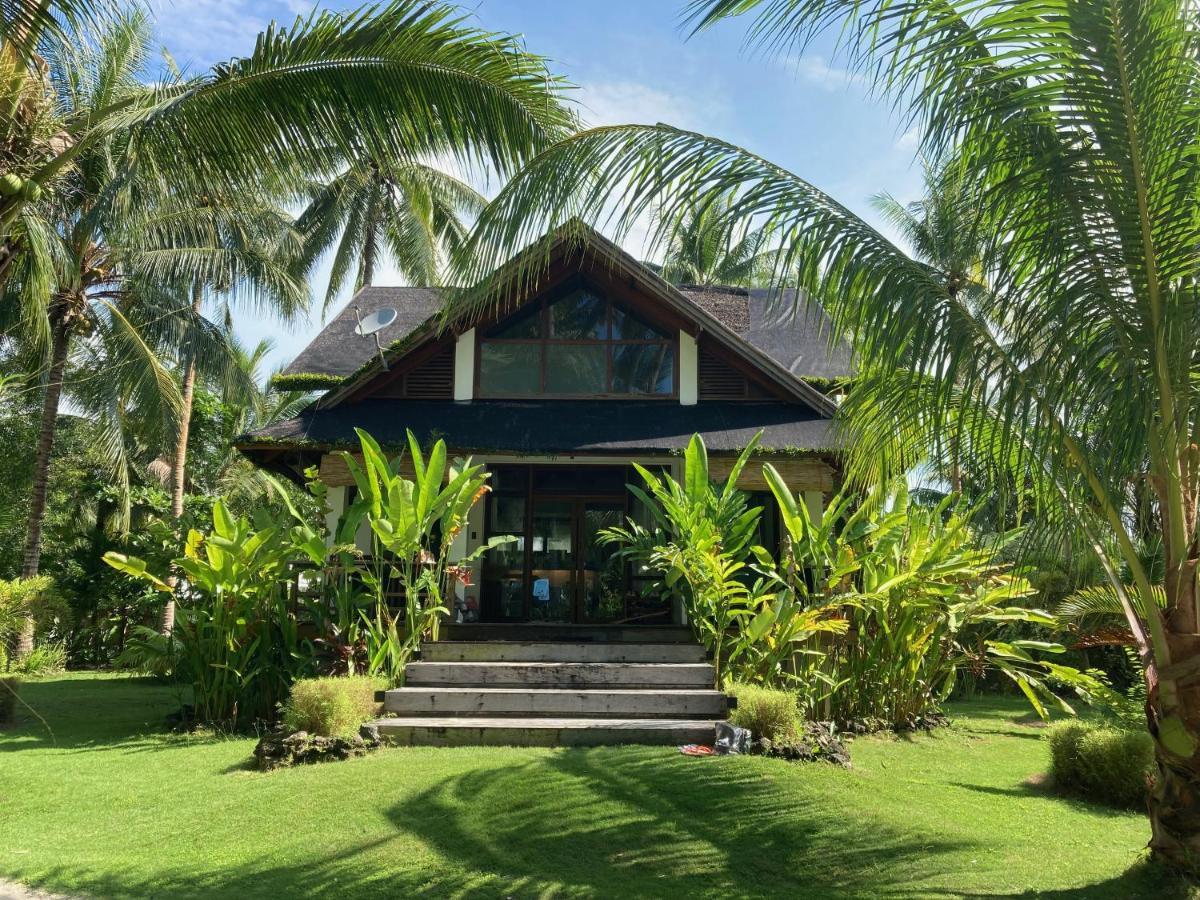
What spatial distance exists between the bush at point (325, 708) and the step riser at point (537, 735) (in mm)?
471

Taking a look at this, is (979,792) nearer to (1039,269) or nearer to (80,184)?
(1039,269)

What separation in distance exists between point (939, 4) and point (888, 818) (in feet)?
16.5

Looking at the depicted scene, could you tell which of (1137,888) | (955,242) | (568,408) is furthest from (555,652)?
(1137,888)

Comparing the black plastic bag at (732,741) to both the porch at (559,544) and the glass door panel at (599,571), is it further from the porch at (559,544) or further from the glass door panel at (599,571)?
the glass door panel at (599,571)

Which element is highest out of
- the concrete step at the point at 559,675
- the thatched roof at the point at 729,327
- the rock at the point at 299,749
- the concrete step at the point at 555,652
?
the thatched roof at the point at 729,327

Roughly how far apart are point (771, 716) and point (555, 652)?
3429 mm

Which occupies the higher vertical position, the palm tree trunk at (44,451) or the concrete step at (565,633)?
the palm tree trunk at (44,451)

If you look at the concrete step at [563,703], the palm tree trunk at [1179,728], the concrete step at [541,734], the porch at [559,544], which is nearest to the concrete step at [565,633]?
the porch at [559,544]

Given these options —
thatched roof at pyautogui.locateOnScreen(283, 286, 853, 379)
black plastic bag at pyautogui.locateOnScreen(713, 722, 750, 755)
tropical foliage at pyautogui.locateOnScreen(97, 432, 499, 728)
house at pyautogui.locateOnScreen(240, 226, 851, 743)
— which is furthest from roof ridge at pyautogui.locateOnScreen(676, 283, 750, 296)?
black plastic bag at pyautogui.locateOnScreen(713, 722, 750, 755)

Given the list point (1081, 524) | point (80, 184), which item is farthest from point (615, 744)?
point (80, 184)

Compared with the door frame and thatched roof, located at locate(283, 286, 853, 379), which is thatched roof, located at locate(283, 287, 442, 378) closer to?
thatched roof, located at locate(283, 286, 853, 379)

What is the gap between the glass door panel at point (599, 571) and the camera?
45.6ft

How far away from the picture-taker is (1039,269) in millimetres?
5105

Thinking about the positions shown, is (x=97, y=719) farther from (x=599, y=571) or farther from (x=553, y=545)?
(x=599, y=571)
